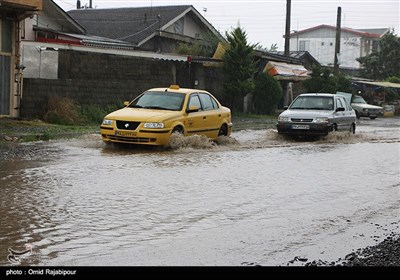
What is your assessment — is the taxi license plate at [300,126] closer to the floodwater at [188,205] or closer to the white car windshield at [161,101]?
the floodwater at [188,205]

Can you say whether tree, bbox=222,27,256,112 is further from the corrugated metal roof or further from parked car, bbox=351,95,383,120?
parked car, bbox=351,95,383,120

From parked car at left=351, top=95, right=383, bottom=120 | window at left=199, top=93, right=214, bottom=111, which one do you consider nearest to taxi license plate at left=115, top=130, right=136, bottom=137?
window at left=199, top=93, right=214, bottom=111

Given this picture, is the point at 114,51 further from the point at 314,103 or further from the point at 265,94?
the point at 265,94

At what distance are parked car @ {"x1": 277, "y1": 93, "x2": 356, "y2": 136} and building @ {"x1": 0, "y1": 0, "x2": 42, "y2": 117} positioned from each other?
8297 millimetres

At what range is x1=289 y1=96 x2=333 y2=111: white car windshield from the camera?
2150 centimetres

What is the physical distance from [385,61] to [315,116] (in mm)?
44065

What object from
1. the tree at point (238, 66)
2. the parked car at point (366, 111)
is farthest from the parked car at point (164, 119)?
the parked car at point (366, 111)

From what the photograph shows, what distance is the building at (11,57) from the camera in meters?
21.1

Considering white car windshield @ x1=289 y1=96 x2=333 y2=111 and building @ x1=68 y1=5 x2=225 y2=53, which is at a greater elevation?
building @ x1=68 y1=5 x2=225 y2=53

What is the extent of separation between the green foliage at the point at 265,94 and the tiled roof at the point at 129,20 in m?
7.19

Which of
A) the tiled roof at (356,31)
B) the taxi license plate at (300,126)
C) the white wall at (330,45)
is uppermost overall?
the tiled roof at (356,31)

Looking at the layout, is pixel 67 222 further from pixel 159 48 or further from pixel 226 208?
pixel 159 48
